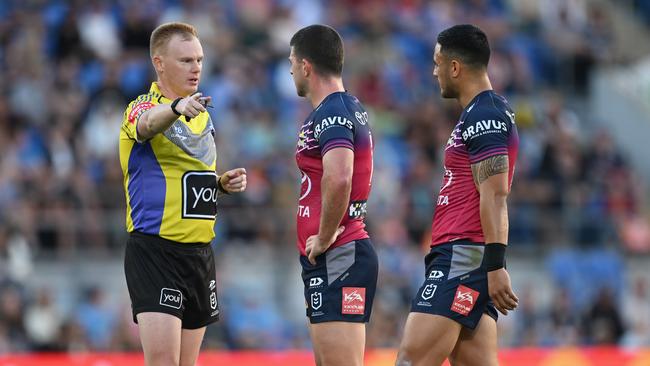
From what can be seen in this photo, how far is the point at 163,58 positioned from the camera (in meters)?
8.27

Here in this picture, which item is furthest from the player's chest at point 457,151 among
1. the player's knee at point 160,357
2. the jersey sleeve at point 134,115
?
the player's knee at point 160,357

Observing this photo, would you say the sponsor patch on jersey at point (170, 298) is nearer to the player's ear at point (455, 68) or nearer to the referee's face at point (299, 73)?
the referee's face at point (299, 73)

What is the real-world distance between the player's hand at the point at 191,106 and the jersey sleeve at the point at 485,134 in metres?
1.67

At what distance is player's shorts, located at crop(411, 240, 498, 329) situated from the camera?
7922 millimetres

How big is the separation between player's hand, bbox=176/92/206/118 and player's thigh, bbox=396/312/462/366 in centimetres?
190

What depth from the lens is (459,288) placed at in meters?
7.93

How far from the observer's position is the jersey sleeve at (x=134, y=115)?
316 inches

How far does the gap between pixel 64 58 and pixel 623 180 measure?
8723 mm

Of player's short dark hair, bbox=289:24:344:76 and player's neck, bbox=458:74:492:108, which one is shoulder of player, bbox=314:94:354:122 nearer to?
player's short dark hair, bbox=289:24:344:76

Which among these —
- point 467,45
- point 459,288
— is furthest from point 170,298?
point 467,45

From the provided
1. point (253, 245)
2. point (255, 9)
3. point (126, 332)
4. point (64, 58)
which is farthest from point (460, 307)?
point (255, 9)

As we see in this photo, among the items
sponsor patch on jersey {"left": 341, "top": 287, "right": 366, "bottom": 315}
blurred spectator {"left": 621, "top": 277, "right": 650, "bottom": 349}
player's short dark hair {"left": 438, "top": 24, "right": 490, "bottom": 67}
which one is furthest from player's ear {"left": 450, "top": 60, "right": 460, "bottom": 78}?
blurred spectator {"left": 621, "top": 277, "right": 650, "bottom": 349}

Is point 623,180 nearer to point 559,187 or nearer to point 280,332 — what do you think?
point 559,187

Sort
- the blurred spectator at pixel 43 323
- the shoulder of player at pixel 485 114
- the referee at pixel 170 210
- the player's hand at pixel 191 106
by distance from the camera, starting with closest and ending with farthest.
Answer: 1. the player's hand at pixel 191 106
2. the shoulder of player at pixel 485 114
3. the referee at pixel 170 210
4. the blurred spectator at pixel 43 323
